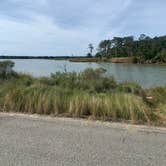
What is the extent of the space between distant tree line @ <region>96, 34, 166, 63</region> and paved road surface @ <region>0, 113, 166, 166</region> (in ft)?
269

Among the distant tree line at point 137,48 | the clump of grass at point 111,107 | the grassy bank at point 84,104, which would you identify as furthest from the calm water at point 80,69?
the distant tree line at point 137,48

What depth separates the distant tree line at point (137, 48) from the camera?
92625 mm

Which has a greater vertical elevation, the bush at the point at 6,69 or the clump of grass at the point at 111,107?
the bush at the point at 6,69

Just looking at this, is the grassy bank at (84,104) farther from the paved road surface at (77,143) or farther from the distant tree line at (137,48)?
the distant tree line at (137,48)

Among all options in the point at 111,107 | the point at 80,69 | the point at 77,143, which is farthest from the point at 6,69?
the point at 77,143

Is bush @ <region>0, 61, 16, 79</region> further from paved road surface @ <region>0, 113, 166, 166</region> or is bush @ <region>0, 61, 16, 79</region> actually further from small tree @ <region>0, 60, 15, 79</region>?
paved road surface @ <region>0, 113, 166, 166</region>

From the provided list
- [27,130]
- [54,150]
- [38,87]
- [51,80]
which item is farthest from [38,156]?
[51,80]

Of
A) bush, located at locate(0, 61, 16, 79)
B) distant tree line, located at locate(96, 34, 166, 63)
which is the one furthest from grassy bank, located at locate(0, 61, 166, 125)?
distant tree line, located at locate(96, 34, 166, 63)

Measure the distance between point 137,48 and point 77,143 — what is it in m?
105

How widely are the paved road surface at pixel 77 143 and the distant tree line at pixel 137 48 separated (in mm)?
81844

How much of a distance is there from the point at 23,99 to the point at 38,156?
10.6ft

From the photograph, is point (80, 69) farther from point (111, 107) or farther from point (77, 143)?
point (77, 143)

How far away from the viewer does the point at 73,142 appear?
14.5 ft

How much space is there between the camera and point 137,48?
10612 cm
